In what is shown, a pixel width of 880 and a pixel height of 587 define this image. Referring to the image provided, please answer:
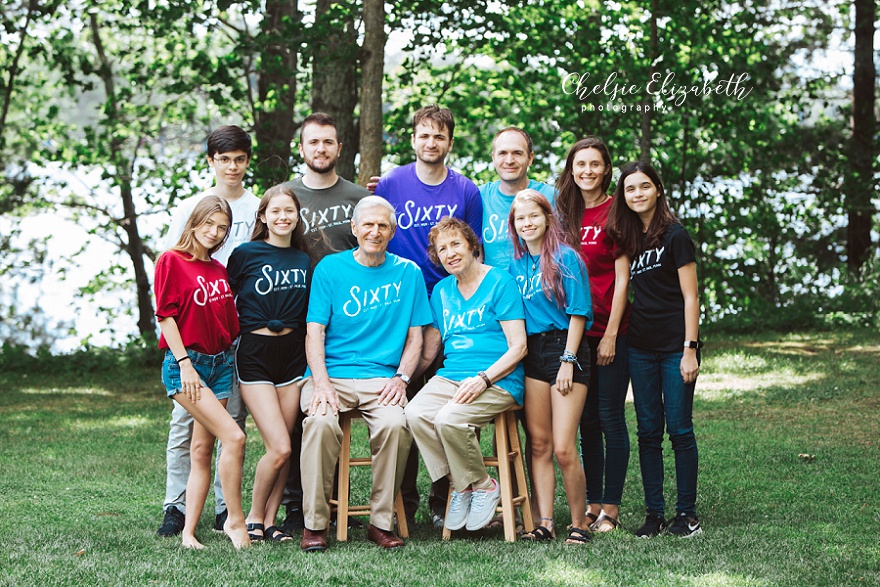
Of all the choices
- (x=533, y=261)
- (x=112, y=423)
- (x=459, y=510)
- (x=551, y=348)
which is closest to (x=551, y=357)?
(x=551, y=348)

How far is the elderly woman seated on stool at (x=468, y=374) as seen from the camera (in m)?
4.24

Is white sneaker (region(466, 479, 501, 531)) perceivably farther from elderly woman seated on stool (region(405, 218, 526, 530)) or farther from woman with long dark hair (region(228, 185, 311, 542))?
woman with long dark hair (region(228, 185, 311, 542))

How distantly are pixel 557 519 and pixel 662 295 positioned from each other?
1312 millimetres

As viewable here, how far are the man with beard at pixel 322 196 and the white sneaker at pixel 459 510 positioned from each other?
4.48 ft

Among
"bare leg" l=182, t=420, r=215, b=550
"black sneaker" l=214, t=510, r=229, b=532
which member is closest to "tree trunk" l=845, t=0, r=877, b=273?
"black sneaker" l=214, t=510, r=229, b=532

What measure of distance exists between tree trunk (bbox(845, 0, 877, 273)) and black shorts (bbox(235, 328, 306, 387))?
1190cm

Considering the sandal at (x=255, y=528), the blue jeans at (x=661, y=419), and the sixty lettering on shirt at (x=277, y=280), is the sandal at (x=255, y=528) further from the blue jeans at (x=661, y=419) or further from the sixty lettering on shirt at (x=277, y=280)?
the blue jeans at (x=661, y=419)

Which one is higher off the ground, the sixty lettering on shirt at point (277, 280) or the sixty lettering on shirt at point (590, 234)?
the sixty lettering on shirt at point (590, 234)

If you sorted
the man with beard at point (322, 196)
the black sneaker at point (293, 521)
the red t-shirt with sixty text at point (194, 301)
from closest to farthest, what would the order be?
the red t-shirt with sixty text at point (194, 301) < the black sneaker at point (293, 521) < the man with beard at point (322, 196)

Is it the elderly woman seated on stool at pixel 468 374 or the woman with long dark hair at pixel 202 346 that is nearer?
the woman with long dark hair at pixel 202 346

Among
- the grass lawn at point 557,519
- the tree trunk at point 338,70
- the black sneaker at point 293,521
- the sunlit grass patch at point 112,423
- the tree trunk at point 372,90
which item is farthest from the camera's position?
the tree trunk at point 338,70

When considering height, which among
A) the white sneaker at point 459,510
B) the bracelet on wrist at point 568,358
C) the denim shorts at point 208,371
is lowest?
the white sneaker at point 459,510

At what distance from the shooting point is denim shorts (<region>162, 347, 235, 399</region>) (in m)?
4.16

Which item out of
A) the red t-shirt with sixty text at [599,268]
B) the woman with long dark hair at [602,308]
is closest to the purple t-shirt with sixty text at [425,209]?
the woman with long dark hair at [602,308]
